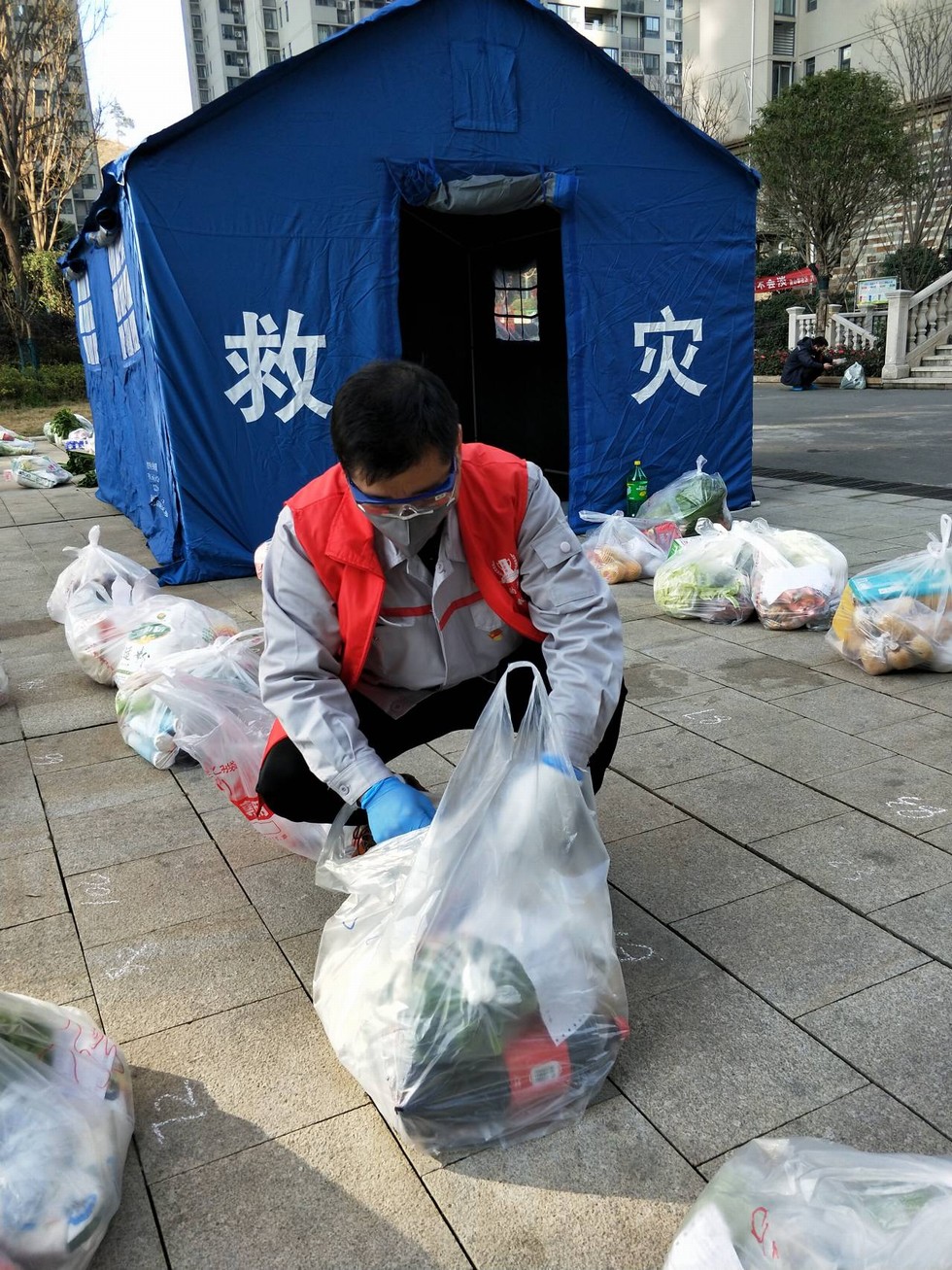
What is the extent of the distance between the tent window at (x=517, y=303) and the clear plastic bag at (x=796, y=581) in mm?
4543

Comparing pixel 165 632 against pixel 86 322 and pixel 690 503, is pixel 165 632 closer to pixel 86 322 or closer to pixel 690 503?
pixel 690 503

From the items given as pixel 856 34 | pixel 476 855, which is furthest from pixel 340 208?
pixel 856 34

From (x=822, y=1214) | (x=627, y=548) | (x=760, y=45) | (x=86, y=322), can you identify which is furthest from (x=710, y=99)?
(x=822, y=1214)

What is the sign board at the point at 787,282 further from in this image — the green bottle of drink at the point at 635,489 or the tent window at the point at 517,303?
the green bottle of drink at the point at 635,489

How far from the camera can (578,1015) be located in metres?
1.78

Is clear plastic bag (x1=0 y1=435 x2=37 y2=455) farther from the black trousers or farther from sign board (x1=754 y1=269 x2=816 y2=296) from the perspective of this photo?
sign board (x1=754 y1=269 x2=816 y2=296)

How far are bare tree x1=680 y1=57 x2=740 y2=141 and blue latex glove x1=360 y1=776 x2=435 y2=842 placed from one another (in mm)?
35564

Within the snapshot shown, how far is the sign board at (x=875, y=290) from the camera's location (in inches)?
827

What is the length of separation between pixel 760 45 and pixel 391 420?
3934 cm

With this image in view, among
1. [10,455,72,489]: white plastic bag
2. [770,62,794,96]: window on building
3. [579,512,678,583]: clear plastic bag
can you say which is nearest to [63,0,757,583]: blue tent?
[579,512,678,583]: clear plastic bag

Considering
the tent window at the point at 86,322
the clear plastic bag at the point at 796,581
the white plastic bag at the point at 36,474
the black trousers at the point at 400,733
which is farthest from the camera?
the white plastic bag at the point at 36,474

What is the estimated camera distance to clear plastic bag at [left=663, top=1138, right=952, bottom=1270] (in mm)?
1192

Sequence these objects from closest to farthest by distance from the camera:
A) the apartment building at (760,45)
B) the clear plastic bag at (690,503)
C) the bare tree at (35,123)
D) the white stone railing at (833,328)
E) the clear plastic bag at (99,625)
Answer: the clear plastic bag at (99,625) → the clear plastic bag at (690,503) → the bare tree at (35,123) → the white stone railing at (833,328) → the apartment building at (760,45)

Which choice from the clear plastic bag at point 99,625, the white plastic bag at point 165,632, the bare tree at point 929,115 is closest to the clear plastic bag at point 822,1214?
the white plastic bag at point 165,632
